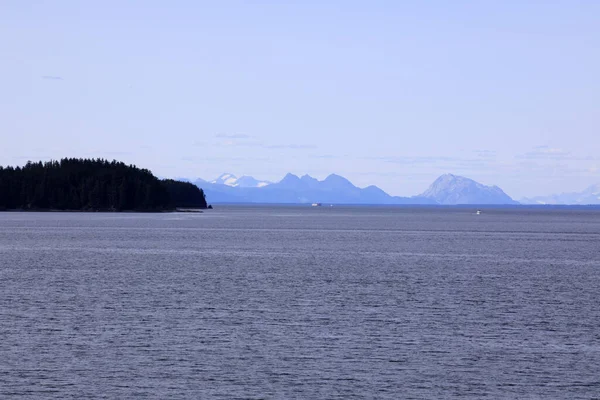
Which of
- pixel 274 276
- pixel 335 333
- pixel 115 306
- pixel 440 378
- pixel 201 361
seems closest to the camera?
pixel 440 378

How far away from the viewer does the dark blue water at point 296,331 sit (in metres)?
32.1

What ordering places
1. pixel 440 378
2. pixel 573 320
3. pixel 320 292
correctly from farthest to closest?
pixel 320 292 → pixel 573 320 → pixel 440 378

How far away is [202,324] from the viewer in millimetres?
45062

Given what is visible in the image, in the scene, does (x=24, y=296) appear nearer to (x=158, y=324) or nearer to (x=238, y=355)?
(x=158, y=324)

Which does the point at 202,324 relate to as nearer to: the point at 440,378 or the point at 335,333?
the point at 335,333

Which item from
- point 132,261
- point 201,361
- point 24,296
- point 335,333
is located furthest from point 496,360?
point 132,261

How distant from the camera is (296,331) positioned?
141 feet

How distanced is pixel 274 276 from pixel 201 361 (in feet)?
125

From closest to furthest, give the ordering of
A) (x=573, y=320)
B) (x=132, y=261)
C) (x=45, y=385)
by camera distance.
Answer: (x=45, y=385), (x=573, y=320), (x=132, y=261)

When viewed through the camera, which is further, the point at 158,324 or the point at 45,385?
the point at 158,324

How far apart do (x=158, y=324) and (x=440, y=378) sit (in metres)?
17.2

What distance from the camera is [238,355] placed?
1453 inches

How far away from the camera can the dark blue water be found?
32.1 meters

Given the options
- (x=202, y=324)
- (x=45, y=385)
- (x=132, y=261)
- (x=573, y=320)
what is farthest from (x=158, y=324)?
(x=132, y=261)
